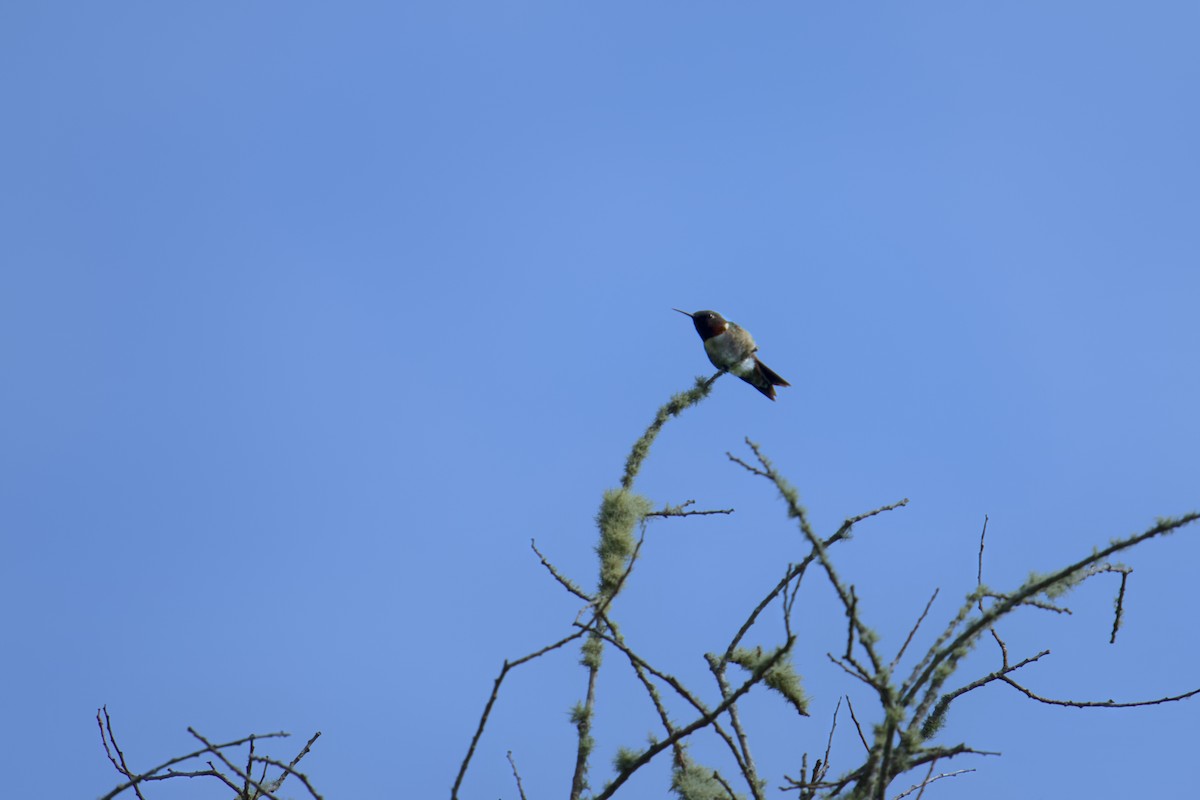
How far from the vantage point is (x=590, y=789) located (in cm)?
374

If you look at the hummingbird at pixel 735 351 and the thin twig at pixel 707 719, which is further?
the hummingbird at pixel 735 351

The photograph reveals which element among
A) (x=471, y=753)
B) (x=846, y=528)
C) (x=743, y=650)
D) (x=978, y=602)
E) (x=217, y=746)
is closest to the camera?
(x=471, y=753)

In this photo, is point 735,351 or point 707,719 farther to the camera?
point 735,351

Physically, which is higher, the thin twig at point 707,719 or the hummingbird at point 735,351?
the hummingbird at point 735,351

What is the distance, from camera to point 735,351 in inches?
332

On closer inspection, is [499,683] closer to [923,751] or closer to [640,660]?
[640,660]

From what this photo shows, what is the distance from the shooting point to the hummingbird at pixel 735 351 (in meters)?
8.44

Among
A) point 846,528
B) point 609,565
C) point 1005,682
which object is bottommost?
point 1005,682

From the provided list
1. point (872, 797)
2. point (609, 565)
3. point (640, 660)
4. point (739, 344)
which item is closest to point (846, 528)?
point (640, 660)

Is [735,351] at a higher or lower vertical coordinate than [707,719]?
higher

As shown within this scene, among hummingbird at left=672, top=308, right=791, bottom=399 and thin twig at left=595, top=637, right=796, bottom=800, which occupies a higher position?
hummingbird at left=672, top=308, right=791, bottom=399

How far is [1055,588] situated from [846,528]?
526mm

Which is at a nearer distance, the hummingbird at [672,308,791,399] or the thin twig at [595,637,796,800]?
the thin twig at [595,637,796,800]

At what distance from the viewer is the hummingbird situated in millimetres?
8438
